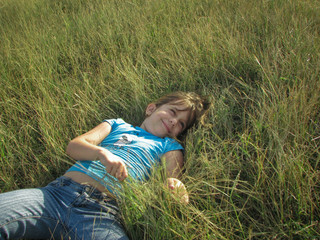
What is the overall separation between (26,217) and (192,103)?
3.86ft

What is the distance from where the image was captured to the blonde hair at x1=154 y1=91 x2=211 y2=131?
1.80m

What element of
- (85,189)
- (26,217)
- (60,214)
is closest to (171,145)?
(85,189)

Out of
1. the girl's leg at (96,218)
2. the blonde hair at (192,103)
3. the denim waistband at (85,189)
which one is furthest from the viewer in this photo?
the blonde hair at (192,103)

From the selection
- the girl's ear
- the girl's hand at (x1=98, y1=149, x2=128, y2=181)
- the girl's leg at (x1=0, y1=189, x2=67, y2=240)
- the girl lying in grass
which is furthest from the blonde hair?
the girl's leg at (x1=0, y1=189, x2=67, y2=240)

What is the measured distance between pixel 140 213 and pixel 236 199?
18.3 inches

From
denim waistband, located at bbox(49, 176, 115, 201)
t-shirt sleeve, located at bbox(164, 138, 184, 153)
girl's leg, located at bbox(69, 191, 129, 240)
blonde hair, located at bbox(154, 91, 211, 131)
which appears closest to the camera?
girl's leg, located at bbox(69, 191, 129, 240)

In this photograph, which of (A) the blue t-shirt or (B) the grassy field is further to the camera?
(A) the blue t-shirt

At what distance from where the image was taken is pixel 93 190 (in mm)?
1320

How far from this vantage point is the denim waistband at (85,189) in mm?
1308

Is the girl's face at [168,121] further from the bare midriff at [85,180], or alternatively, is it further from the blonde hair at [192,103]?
the bare midriff at [85,180]

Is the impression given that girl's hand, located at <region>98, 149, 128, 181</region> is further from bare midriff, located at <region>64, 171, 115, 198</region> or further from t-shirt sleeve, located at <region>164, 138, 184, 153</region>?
t-shirt sleeve, located at <region>164, 138, 184, 153</region>

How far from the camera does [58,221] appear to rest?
1.23m

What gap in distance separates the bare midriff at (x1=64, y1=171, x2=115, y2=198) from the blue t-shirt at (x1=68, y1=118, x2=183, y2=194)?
0.02 metres

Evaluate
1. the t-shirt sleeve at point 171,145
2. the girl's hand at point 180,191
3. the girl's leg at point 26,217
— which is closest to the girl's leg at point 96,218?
the girl's leg at point 26,217
